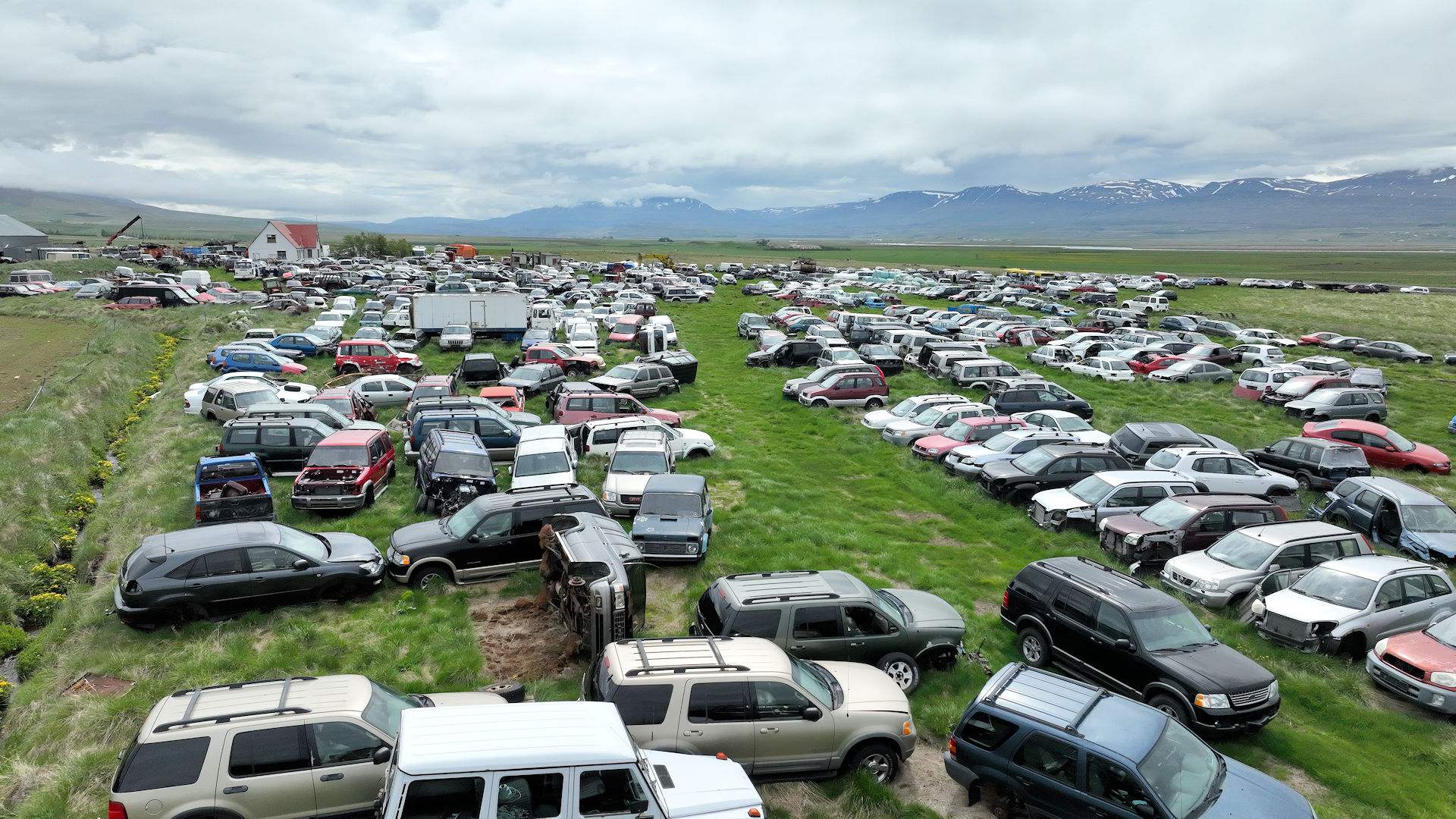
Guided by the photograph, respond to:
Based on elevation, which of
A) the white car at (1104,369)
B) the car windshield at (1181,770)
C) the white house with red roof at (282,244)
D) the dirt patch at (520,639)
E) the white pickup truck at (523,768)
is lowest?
the dirt patch at (520,639)

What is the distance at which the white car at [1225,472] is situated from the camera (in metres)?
18.7

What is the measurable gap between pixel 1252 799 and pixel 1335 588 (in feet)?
23.7

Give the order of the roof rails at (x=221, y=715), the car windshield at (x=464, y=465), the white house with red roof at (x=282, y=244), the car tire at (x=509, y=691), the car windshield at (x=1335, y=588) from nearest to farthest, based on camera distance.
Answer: the roof rails at (x=221, y=715), the car tire at (x=509, y=691), the car windshield at (x=1335, y=588), the car windshield at (x=464, y=465), the white house with red roof at (x=282, y=244)

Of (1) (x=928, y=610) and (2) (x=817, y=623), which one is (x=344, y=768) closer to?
(2) (x=817, y=623)

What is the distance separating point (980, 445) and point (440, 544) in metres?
14.5

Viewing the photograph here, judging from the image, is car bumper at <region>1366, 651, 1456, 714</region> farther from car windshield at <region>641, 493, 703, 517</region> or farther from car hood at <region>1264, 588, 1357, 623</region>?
car windshield at <region>641, 493, 703, 517</region>

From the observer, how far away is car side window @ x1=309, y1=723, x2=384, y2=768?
286 inches

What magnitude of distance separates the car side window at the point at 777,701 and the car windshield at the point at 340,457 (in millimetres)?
12360

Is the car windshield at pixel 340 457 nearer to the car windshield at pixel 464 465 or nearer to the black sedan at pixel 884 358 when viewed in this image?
Answer: the car windshield at pixel 464 465

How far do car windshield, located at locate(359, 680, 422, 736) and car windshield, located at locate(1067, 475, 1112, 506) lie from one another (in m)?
14.2

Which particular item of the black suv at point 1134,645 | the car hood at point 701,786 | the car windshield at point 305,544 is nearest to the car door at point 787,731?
the car hood at point 701,786

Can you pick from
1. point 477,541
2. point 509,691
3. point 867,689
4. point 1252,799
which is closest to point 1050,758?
point 1252,799

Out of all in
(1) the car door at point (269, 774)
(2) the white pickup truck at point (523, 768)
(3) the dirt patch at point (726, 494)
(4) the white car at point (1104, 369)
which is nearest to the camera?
(2) the white pickup truck at point (523, 768)

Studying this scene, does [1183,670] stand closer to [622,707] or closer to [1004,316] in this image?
[622,707]
